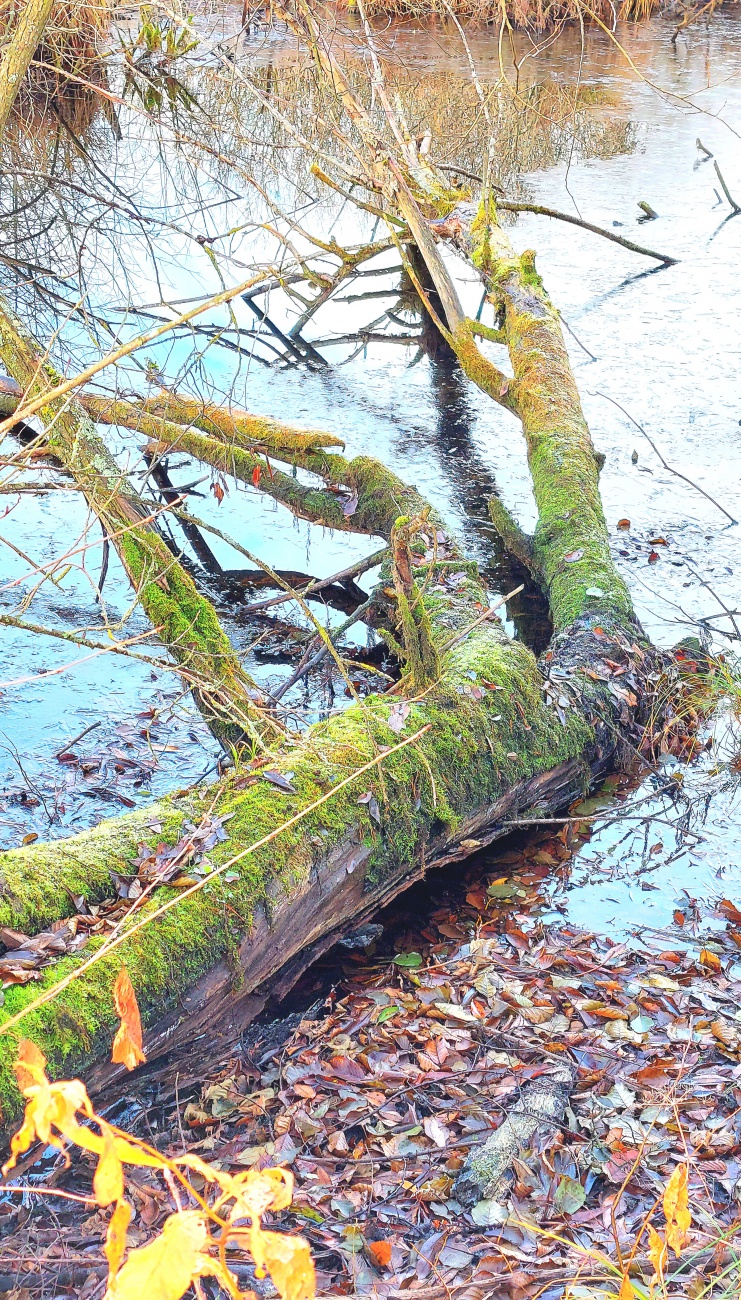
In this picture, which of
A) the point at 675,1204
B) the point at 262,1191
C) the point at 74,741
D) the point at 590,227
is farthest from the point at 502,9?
the point at 590,227

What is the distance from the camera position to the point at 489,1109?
109 inches

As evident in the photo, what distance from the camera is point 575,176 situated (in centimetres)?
1254

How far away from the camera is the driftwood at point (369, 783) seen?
9.28 ft

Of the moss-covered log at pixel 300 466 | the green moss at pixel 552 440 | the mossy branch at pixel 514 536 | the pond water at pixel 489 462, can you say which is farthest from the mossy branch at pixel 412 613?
the mossy branch at pixel 514 536

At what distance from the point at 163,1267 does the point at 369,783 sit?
2.68m

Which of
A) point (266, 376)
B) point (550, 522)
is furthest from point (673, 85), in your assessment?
point (550, 522)

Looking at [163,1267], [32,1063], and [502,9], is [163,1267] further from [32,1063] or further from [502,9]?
[502,9]

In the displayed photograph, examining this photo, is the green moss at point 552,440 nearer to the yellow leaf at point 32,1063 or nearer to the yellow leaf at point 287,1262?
the yellow leaf at point 32,1063

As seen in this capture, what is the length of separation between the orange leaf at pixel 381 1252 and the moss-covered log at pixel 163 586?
5.87 ft

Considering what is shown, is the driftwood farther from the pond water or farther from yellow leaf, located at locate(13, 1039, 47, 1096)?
yellow leaf, located at locate(13, 1039, 47, 1096)

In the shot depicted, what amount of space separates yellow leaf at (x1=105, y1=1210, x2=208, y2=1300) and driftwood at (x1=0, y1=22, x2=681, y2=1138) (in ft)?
3.95

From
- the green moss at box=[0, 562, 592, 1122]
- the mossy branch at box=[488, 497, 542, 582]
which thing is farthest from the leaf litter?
the mossy branch at box=[488, 497, 542, 582]

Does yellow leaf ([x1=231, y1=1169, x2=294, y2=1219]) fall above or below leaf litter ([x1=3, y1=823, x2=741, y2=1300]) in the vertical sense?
above

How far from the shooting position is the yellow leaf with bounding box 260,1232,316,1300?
2.72ft
